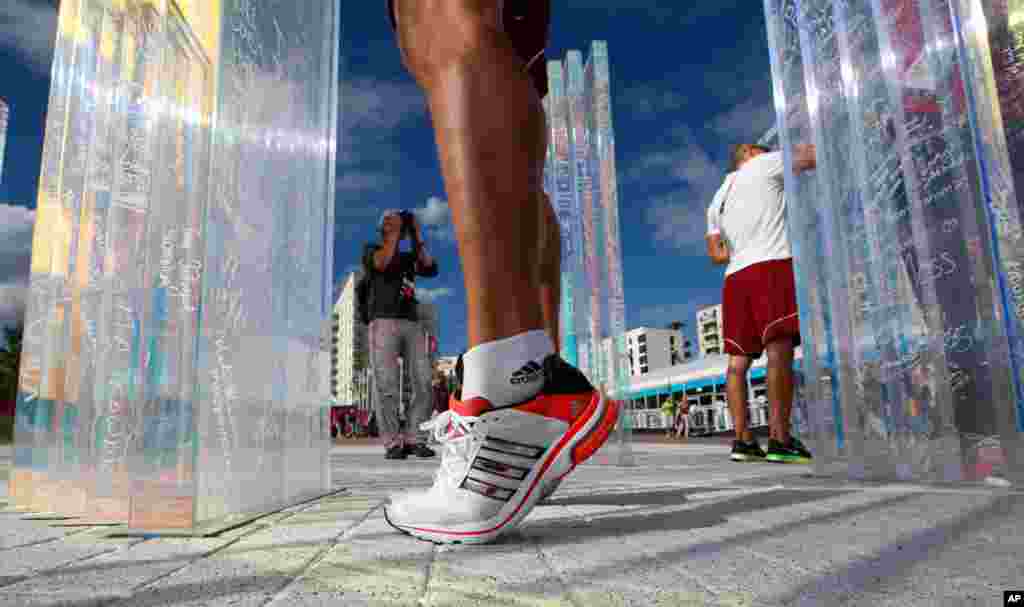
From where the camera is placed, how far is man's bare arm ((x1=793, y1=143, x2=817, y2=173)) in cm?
165

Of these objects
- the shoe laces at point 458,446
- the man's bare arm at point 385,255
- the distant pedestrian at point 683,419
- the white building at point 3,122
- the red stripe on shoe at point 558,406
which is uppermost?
the white building at point 3,122

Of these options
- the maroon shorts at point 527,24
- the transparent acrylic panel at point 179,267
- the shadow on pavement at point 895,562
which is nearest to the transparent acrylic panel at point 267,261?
the transparent acrylic panel at point 179,267

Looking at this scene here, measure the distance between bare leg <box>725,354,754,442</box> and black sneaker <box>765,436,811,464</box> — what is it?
0.26 m

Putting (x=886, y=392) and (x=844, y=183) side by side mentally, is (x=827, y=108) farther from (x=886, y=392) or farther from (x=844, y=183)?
(x=886, y=392)

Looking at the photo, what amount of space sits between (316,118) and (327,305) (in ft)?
1.22

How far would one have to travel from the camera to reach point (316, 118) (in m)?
1.24

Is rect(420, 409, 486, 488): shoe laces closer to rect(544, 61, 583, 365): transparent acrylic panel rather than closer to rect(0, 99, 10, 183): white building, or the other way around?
rect(544, 61, 583, 365): transparent acrylic panel

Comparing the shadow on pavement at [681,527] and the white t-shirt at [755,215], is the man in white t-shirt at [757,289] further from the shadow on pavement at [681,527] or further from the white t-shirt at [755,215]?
the shadow on pavement at [681,527]

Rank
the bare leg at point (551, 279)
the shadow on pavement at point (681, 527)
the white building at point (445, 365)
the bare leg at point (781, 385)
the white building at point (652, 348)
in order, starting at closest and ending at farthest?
the shadow on pavement at point (681, 527), the bare leg at point (551, 279), the bare leg at point (781, 385), the white building at point (445, 365), the white building at point (652, 348)

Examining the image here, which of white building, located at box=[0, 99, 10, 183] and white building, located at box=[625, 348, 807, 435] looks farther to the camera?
white building, located at box=[625, 348, 807, 435]

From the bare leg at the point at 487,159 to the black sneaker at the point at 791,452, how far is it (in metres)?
1.84

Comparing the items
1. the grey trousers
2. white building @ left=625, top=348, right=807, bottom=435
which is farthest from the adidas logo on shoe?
white building @ left=625, top=348, right=807, bottom=435

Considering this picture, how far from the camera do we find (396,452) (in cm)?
310

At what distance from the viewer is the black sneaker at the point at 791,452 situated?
2.26m
